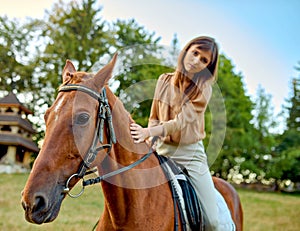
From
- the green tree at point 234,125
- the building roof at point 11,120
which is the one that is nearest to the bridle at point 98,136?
the building roof at point 11,120

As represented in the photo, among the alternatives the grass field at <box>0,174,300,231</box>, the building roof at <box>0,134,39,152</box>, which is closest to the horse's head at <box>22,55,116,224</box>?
the grass field at <box>0,174,300,231</box>

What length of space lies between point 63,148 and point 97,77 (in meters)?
0.59

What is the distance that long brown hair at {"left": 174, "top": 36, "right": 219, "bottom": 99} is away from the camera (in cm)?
331

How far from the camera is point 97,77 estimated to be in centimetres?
260

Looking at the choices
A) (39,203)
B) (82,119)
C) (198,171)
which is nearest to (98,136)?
(82,119)

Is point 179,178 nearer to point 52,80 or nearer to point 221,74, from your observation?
point 52,80

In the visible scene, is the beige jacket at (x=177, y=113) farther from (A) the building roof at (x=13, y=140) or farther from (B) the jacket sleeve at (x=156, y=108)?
(A) the building roof at (x=13, y=140)

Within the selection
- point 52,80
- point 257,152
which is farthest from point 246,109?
point 52,80

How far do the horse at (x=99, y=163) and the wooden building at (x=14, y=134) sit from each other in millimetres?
23186

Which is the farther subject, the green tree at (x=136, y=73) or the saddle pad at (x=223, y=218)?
the saddle pad at (x=223, y=218)

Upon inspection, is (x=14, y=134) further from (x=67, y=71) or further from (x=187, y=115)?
(x=187, y=115)

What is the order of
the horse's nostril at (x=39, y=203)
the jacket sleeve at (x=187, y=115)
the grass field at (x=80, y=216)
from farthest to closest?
the grass field at (x=80, y=216), the jacket sleeve at (x=187, y=115), the horse's nostril at (x=39, y=203)

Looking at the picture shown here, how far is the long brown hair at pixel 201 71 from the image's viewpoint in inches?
130

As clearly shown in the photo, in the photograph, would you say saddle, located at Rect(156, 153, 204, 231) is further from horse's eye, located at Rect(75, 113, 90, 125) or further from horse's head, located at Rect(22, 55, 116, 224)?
horse's eye, located at Rect(75, 113, 90, 125)
